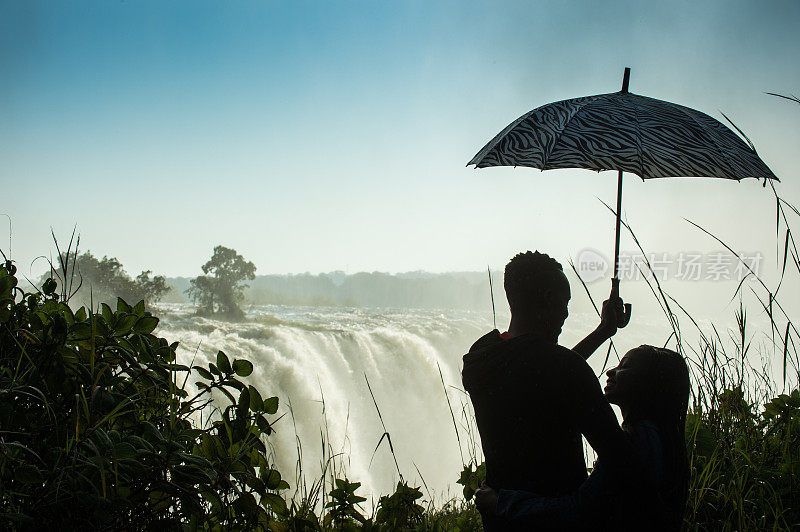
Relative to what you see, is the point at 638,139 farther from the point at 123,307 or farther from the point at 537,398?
the point at 123,307

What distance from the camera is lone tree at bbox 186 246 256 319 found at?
23984 millimetres

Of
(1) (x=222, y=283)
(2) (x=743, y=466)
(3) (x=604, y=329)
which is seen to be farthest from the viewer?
(1) (x=222, y=283)

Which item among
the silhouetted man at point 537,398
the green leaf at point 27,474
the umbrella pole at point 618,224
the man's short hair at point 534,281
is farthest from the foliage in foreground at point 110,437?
the umbrella pole at point 618,224

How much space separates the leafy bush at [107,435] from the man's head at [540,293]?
777 mm

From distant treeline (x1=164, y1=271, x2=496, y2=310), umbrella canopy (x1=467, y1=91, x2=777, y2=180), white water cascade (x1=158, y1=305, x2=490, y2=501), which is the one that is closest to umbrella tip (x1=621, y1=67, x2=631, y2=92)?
umbrella canopy (x1=467, y1=91, x2=777, y2=180)

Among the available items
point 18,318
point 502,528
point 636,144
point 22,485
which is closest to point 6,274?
point 18,318

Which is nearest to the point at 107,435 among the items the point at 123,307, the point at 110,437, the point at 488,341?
the point at 110,437

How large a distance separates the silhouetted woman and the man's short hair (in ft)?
0.90

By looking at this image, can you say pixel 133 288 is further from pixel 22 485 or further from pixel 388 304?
pixel 388 304

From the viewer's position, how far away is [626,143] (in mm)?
1955

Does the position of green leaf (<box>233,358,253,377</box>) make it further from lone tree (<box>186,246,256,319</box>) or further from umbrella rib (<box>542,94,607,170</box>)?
lone tree (<box>186,246,256,319</box>)

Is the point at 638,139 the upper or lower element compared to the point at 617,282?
upper

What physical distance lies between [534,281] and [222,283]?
80.3 ft

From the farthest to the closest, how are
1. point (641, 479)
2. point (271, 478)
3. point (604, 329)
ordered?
1. point (604, 329)
2. point (271, 478)
3. point (641, 479)
